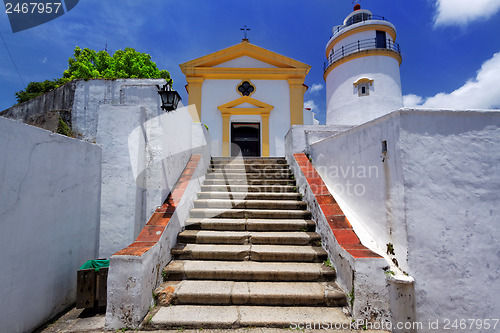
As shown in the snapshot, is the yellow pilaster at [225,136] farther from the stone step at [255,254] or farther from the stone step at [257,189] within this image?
the stone step at [255,254]

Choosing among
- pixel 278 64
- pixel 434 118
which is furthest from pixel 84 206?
pixel 278 64

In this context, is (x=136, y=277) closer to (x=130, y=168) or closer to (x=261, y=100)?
(x=130, y=168)

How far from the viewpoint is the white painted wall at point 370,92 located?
1390 cm

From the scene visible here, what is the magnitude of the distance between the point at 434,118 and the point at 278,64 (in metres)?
8.98

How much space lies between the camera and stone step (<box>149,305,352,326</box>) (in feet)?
8.73

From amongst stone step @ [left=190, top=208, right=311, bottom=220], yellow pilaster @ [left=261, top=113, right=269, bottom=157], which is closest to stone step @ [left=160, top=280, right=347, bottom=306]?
stone step @ [left=190, top=208, right=311, bottom=220]

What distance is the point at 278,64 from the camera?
10.9m

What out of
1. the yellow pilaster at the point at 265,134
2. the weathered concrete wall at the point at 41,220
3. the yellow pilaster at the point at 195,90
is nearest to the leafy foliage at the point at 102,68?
the yellow pilaster at the point at 195,90

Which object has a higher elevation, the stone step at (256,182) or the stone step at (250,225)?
the stone step at (256,182)

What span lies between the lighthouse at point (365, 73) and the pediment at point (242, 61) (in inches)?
207

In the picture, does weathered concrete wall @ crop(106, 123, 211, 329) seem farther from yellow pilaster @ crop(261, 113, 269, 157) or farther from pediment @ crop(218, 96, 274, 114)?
pediment @ crop(218, 96, 274, 114)

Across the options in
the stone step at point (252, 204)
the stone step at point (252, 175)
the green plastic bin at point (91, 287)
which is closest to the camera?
the green plastic bin at point (91, 287)

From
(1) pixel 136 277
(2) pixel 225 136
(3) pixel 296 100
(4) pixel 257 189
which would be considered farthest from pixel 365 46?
(1) pixel 136 277

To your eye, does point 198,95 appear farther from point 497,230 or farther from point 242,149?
point 497,230
